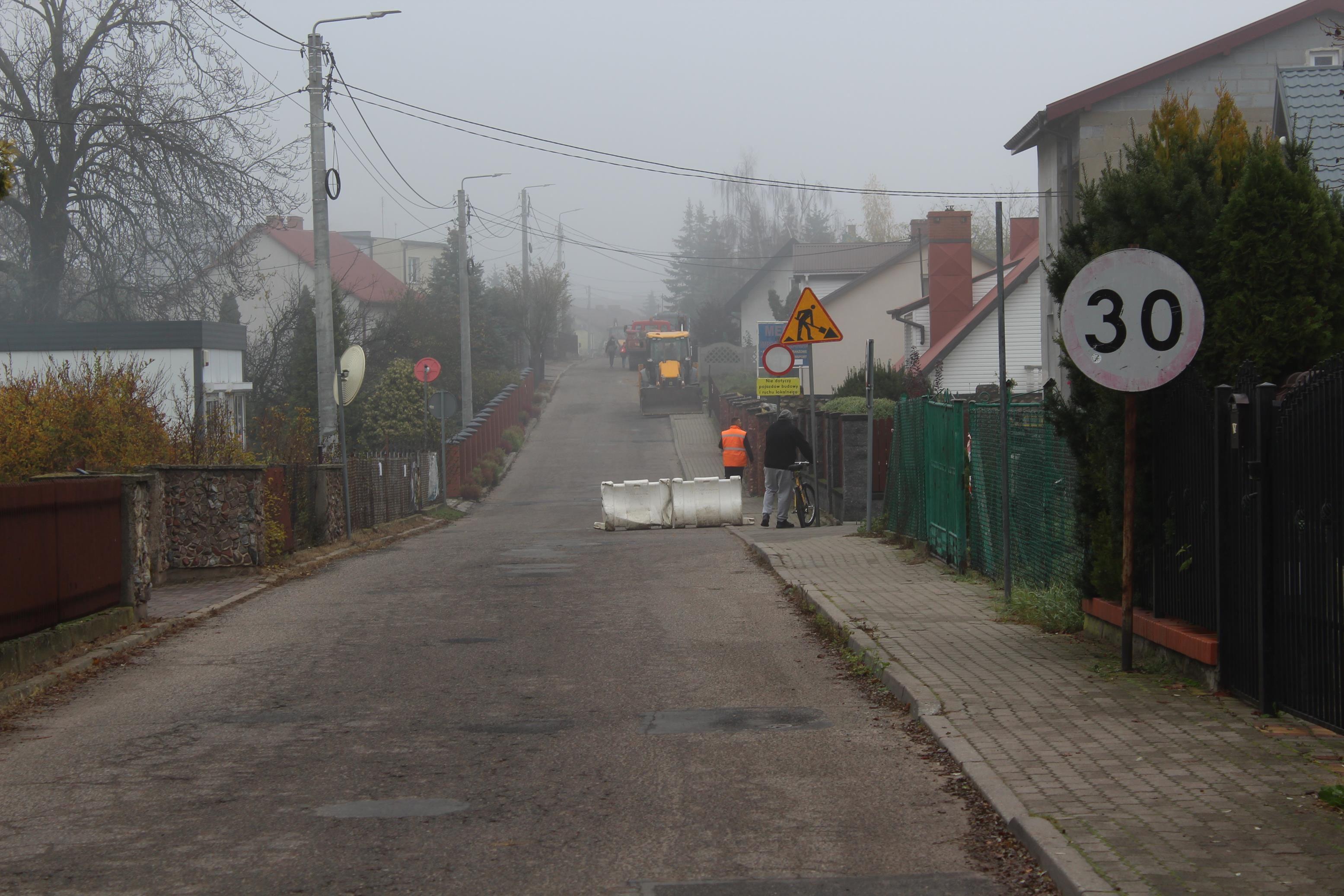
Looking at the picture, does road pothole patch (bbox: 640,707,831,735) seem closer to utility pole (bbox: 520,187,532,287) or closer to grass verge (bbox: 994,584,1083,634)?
grass verge (bbox: 994,584,1083,634)

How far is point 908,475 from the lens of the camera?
1606cm

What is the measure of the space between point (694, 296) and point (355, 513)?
114462 millimetres

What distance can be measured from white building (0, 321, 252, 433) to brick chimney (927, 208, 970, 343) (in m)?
21.8

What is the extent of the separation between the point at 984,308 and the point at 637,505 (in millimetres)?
17907

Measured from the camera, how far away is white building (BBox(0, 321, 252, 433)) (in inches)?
1094

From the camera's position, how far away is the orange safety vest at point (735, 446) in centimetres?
2695

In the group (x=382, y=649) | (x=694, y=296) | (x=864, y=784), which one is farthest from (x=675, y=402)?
(x=694, y=296)

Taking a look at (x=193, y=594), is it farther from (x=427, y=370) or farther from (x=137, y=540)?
(x=427, y=370)

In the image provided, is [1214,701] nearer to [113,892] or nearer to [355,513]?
[113,892]

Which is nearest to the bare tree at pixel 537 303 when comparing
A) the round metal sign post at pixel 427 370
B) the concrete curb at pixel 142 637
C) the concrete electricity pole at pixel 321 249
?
the round metal sign post at pixel 427 370

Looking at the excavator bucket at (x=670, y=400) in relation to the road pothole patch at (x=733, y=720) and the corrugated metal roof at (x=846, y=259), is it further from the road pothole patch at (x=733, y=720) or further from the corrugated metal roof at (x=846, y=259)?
the road pothole patch at (x=733, y=720)

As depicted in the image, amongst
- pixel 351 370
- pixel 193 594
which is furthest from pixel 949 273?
pixel 193 594

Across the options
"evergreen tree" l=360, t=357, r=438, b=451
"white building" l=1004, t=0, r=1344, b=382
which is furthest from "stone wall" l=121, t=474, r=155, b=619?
"evergreen tree" l=360, t=357, r=438, b=451

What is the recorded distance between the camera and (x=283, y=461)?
20281 millimetres
